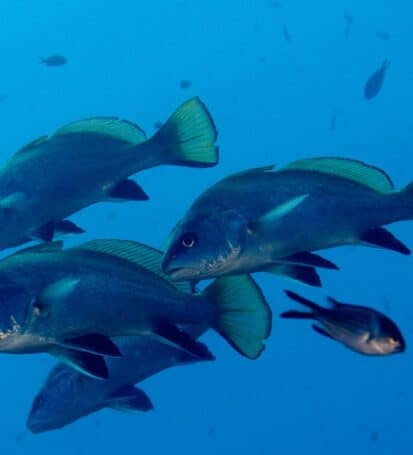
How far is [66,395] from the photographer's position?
418 cm

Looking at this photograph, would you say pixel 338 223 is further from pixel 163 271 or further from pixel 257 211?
pixel 163 271

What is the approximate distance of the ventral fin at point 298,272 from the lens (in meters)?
3.25

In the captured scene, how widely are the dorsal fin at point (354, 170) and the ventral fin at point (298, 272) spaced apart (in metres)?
0.47

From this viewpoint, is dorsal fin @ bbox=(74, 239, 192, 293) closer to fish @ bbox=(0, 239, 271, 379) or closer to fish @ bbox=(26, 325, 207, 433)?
fish @ bbox=(0, 239, 271, 379)

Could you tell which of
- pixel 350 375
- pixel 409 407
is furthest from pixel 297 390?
pixel 409 407

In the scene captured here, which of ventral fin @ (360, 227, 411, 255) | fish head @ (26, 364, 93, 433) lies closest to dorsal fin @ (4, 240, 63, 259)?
fish head @ (26, 364, 93, 433)

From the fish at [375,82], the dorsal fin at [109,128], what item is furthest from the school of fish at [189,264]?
the fish at [375,82]

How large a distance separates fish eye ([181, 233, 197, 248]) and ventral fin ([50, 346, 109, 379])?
597mm

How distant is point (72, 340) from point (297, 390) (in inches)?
922

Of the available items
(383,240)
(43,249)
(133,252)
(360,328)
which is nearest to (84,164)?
(133,252)

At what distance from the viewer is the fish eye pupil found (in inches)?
125

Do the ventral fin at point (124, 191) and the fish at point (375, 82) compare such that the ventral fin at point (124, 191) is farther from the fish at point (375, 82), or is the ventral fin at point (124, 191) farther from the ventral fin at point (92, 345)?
the fish at point (375, 82)

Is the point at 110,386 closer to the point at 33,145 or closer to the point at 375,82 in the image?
the point at 33,145

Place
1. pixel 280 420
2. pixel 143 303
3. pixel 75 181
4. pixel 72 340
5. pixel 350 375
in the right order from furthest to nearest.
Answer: pixel 350 375, pixel 280 420, pixel 75 181, pixel 143 303, pixel 72 340
